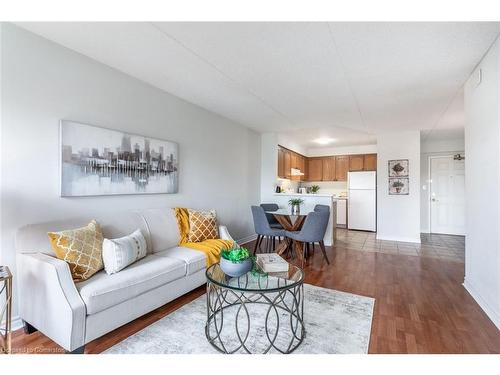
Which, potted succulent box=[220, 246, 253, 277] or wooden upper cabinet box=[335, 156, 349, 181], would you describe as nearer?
potted succulent box=[220, 246, 253, 277]

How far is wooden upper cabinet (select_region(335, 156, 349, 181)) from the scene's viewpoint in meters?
7.33

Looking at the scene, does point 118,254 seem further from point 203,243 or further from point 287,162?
point 287,162

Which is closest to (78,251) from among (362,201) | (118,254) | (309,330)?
(118,254)

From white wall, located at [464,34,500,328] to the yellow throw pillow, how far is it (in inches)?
127

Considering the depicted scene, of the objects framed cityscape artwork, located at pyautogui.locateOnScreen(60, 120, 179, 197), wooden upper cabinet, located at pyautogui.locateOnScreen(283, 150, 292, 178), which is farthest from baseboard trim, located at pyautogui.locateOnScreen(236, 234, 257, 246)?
framed cityscape artwork, located at pyautogui.locateOnScreen(60, 120, 179, 197)

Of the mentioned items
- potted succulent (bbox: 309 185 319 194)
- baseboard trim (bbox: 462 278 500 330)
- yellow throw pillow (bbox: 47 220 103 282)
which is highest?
potted succulent (bbox: 309 185 319 194)

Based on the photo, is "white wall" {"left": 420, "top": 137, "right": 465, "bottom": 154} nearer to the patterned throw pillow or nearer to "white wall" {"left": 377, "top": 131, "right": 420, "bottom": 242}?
"white wall" {"left": 377, "top": 131, "right": 420, "bottom": 242}

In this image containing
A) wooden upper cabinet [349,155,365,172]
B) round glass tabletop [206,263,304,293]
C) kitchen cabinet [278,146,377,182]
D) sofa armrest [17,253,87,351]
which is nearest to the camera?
sofa armrest [17,253,87,351]

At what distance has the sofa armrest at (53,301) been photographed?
63.4 inches

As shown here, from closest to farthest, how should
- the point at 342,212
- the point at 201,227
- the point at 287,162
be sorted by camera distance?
the point at 201,227 < the point at 287,162 < the point at 342,212

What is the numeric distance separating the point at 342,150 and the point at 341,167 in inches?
19.9

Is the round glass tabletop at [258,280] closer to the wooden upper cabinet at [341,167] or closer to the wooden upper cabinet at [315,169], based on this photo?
the wooden upper cabinet at [341,167]

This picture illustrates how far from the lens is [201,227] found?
3.15 m

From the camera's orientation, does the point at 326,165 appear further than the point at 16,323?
Yes
